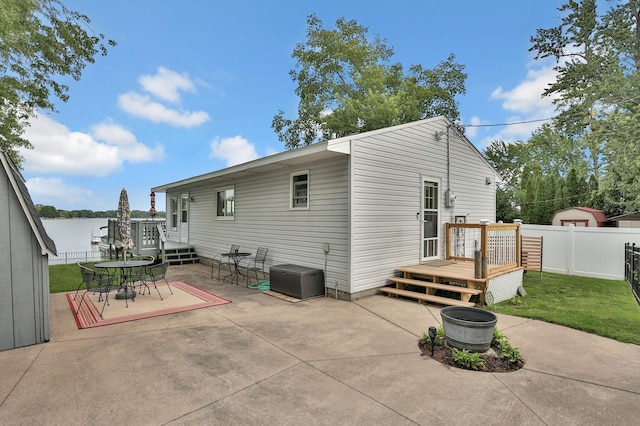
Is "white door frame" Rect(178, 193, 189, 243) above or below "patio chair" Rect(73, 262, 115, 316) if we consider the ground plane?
above

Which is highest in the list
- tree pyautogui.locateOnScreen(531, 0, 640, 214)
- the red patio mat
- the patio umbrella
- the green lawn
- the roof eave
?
tree pyautogui.locateOnScreen(531, 0, 640, 214)

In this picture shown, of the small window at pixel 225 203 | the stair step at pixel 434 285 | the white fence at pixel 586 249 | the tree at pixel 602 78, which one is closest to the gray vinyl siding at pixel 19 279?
the stair step at pixel 434 285

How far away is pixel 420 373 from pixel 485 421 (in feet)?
2.81

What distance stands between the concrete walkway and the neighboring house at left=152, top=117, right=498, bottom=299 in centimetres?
210

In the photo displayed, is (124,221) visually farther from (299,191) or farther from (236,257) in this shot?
(299,191)

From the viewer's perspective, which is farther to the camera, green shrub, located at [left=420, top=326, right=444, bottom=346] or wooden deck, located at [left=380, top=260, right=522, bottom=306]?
wooden deck, located at [left=380, top=260, right=522, bottom=306]

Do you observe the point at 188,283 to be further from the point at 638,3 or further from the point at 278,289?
the point at 638,3

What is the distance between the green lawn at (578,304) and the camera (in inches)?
190

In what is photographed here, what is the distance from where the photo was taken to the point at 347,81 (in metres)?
21.0

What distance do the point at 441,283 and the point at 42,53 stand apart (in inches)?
499

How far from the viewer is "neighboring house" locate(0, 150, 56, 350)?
3855mm

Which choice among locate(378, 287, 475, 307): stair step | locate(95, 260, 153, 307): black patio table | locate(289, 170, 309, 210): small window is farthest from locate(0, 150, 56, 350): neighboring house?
locate(378, 287, 475, 307): stair step

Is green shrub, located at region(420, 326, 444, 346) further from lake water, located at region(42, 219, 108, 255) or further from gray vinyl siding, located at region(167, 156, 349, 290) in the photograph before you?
lake water, located at region(42, 219, 108, 255)

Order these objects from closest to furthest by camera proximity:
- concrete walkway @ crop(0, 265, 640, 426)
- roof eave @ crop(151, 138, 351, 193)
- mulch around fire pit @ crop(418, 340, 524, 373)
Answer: concrete walkway @ crop(0, 265, 640, 426)
mulch around fire pit @ crop(418, 340, 524, 373)
roof eave @ crop(151, 138, 351, 193)
